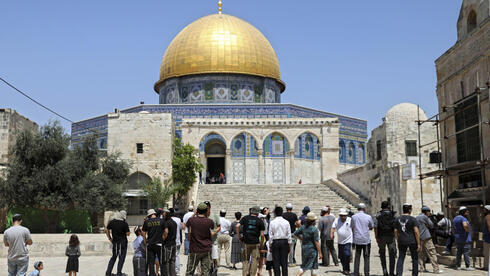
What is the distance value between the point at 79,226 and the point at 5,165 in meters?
3.18

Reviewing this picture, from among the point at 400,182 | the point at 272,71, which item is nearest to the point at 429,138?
the point at 400,182

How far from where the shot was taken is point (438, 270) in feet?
29.3

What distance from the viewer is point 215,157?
31906 mm

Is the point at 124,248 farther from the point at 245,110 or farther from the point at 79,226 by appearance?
the point at 245,110

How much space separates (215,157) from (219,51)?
8.28 metres

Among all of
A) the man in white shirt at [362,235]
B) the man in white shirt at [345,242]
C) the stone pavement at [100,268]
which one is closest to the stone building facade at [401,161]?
the stone pavement at [100,268]

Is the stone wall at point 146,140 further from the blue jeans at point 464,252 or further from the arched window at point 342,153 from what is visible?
the blue jeans at point 464,252

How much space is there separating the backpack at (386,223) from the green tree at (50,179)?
12.3 m

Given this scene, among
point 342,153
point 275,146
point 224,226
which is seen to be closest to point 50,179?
point 224,226

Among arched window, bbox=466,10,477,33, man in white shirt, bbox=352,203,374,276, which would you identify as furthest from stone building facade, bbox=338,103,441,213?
man in white shirt, bbox=352,203,374,276

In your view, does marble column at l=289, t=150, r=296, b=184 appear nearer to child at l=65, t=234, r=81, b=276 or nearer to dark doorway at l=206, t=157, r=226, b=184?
dark doorway at l=206, t=157, r=226, b=184

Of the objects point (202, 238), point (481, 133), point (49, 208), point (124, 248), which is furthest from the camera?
point (49, 208)

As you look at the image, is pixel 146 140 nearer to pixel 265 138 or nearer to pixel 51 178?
pixel 51 178

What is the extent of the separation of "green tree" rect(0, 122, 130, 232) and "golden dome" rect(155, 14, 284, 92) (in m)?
17.9
